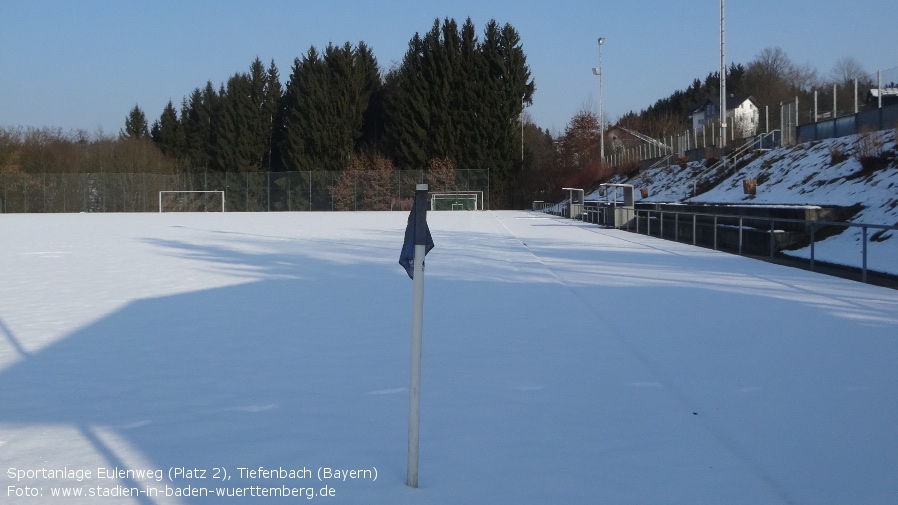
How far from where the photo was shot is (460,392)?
18.1 feet

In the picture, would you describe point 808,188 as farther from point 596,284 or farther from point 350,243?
point 596,284

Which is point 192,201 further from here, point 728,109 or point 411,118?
point 728,109

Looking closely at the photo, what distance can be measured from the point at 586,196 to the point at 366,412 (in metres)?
50.0

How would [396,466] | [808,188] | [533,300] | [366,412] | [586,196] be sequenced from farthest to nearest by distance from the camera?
[586,196] → [808,188] → [533,300] → [366,412] → [396,466]

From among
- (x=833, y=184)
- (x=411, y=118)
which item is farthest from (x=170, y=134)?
(x=833, y=184)

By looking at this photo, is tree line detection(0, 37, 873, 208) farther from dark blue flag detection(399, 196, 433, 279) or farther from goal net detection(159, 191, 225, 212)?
dark blue flag detection(399, 196, 433, 279)

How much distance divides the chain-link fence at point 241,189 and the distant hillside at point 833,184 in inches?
879

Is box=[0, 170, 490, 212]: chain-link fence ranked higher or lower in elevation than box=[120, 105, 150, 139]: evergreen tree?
lower

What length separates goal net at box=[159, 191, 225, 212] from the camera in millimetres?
56812

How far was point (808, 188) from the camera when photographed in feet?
79.0

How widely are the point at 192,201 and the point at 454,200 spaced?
16.7 metres

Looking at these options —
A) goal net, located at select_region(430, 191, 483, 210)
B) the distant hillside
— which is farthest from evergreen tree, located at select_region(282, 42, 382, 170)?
the distant hillside

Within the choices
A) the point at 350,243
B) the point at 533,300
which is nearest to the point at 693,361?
the point at 533,300

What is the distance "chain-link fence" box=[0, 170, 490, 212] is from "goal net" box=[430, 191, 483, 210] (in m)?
1.01
